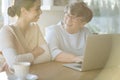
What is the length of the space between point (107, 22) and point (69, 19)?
0.57 meters

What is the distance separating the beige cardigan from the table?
13cm

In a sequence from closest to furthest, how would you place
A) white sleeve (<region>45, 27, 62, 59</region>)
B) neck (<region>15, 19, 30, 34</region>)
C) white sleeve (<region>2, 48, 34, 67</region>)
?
white sleeve (<region>2, 48, 34, 67</region>)
neck (<region>15, 19, 30, 34</region>)
white sleeve (<region>45, 27, 62, 59</region>)

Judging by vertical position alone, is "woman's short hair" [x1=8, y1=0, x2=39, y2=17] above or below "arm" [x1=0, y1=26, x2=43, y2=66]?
above

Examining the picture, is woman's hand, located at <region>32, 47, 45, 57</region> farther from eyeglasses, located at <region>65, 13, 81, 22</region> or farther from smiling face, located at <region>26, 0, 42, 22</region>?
eyeglasses, located at <region>65, 13, 81, 22</region>

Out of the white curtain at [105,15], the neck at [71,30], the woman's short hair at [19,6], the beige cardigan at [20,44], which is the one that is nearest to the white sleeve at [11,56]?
the beige cardigan at [20,44]

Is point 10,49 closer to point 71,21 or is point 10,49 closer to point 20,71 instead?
point 20,71

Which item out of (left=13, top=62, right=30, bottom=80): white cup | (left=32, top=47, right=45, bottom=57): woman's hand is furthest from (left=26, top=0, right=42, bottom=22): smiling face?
(left=13, top=62, right=30, bottom=80): white cup

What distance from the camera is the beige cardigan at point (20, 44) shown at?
66.1 inches

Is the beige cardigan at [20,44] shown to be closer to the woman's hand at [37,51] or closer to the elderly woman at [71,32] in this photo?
the woman's hand at [37,51]

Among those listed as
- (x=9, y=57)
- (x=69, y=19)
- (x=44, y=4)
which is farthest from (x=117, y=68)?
(x=44, y=4)

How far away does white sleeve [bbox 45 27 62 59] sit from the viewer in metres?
1.97

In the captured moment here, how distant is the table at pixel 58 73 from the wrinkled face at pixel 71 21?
1.91 feet

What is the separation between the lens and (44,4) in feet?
9.37

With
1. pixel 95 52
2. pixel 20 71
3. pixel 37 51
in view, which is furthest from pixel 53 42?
pixel 20 71
